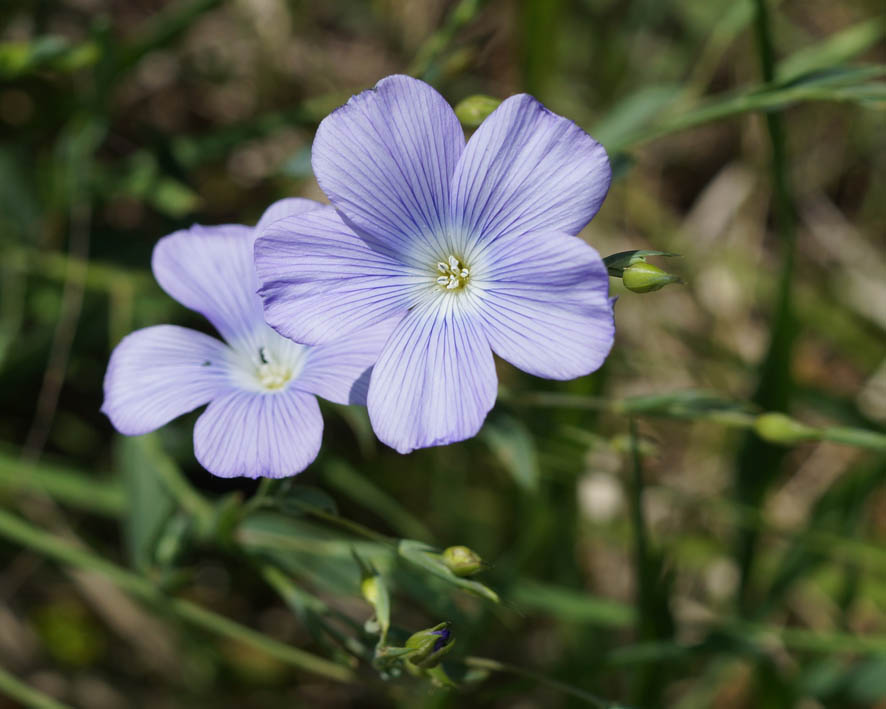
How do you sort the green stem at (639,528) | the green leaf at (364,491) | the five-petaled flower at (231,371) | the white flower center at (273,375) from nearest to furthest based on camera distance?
1. the five-petaled flower at (231,371)
2. the white flower center at (273,375)
3. the green stem at (639,528)
4. the green leaf at (364,491)

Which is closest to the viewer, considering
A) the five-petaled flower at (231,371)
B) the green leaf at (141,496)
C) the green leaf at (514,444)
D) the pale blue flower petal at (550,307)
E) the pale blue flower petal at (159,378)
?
the pale blue flower petal at (550,307)

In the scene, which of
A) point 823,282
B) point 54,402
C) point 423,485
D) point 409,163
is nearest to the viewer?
point 409,163

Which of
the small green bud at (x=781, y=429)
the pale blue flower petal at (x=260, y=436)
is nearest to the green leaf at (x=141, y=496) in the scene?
the pale blue flower petal at (x=260, y=436)

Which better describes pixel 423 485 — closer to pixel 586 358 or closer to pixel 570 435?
pixel 570 435

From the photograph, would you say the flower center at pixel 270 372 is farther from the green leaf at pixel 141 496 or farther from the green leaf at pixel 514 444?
the green leaf at pixel 141 496

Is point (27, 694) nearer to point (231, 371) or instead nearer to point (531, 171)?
point (231, 371)

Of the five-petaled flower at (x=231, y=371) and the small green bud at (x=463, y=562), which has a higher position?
the five-petaled flower at (x=231, y=371)

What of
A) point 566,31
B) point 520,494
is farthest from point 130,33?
point 520,494

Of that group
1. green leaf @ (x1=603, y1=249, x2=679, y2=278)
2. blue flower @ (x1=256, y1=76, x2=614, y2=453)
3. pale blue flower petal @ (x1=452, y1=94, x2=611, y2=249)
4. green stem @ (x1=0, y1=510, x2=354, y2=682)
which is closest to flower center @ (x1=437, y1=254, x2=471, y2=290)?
blue flower @ (x1=256, y1=76, x2=614, y2=453)
